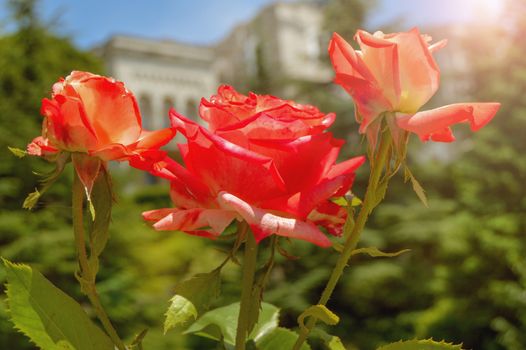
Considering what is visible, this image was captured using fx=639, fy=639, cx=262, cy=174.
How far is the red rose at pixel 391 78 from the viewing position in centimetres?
44

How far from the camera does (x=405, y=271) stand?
6332mm

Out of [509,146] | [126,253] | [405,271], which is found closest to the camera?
[126,253]

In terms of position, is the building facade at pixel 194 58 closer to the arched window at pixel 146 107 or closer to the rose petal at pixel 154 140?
A: the arched window at pixel 146 107

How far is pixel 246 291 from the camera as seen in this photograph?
441mm

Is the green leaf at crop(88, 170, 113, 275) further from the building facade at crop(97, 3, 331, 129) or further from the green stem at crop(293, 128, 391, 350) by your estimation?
the building facade at crop(97, 3, 331, 129)

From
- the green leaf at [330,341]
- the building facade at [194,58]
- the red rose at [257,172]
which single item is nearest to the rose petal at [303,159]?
the red rose at [257,172]

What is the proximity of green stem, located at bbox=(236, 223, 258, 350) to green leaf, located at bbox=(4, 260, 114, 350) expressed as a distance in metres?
0.09

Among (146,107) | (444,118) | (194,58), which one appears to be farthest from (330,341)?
(194,58)

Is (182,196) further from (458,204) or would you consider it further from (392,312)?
(392,312)

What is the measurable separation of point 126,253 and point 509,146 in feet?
11.3

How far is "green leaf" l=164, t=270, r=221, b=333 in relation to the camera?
0.41 metres

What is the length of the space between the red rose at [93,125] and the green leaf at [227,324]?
17cm

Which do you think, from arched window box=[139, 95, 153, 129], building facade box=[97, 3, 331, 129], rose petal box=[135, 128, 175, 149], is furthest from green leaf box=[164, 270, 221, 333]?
arched window box=[139, 95, 153, 129]

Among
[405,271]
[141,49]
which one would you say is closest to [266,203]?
[405,271]
